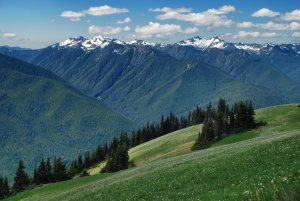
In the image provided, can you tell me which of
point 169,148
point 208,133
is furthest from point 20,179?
point 208,133

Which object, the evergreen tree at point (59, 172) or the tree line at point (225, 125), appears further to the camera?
the evergreen tree at point (59, 172)

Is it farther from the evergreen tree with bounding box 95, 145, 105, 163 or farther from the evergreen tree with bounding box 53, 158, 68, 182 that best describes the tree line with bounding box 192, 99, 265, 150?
the evergreen tree with bounding box 95, 145, 105, 163

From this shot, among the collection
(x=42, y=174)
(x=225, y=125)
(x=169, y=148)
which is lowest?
(x=42, y=174)

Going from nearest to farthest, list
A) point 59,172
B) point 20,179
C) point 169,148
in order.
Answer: point 169,148 → point 20,179 → point 59,172

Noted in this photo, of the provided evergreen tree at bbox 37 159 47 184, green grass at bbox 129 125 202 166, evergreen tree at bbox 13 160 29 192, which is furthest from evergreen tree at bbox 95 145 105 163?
evergreen tree at bbox 13 160 29 192

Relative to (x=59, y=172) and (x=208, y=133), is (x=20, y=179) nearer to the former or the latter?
(x=59, y=172)

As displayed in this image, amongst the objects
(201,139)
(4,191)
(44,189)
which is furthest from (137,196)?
(4,191)

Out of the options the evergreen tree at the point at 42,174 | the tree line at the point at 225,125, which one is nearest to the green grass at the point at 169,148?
the tree line at the point at 225,125

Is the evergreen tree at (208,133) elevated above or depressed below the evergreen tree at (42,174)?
above

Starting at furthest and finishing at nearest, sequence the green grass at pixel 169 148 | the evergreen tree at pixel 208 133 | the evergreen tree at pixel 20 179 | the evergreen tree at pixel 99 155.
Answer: the evergreen tree at pixel 99 155
the evergreen tree at pixel 20 179
the green grass at pixel 169 148
the evergreen tree at pixel 208 133

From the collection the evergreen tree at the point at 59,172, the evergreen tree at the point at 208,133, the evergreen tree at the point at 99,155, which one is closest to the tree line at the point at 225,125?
the evergreen tree at the point at 208,133

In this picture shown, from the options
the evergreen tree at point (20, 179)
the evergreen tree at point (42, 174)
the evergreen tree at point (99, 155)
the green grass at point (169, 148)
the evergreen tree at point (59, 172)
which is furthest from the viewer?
the evergreen tree at point (99, 155)

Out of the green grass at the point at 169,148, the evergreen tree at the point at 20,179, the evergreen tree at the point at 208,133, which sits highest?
the evergreen tree at the point at 208,133

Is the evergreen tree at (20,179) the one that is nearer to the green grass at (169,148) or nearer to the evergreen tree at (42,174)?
the evergreen tree at (42,174)
